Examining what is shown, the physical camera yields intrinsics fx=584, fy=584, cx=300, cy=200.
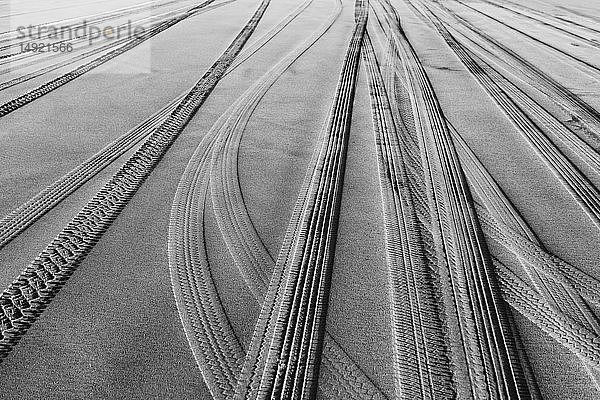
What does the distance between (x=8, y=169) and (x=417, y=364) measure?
3.54 m

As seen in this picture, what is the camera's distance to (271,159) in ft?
16.1

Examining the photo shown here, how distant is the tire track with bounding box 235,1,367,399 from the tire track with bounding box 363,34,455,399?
37 centimetres

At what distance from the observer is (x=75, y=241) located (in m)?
3.63

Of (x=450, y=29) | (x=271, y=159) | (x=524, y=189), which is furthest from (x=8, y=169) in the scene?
(x=450, y=29)

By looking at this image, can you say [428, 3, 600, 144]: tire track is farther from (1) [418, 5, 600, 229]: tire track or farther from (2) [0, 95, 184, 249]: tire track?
(2) [0, 95, 184, 249]: tire track

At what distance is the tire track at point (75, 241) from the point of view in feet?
9.72

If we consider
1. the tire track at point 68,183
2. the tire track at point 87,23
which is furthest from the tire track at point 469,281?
the tire track at point 87,23

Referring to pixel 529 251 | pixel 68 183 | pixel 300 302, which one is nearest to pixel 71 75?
pixel 68 183

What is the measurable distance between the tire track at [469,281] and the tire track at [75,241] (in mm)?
2135

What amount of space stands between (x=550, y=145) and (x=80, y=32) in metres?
7.64

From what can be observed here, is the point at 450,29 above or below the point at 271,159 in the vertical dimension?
above

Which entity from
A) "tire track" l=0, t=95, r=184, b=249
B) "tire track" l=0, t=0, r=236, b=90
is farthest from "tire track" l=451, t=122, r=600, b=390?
"tire track" l=0, t=0, r=236, b=90

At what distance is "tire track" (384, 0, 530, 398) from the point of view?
8.69ft

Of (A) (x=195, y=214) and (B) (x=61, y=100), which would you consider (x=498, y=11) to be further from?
(A) (x=195, y=214)
